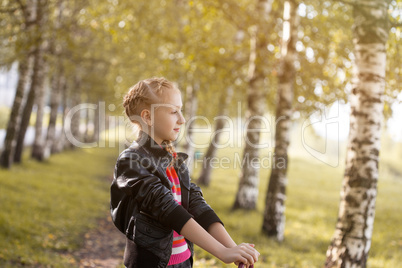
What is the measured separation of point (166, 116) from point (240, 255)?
98 cm

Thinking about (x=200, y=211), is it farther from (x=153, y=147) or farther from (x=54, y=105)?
(x=54, y=105)

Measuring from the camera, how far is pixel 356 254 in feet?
15.4

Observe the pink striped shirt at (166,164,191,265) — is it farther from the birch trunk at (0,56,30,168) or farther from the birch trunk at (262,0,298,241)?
the birch trunk at (0,56,30,168)

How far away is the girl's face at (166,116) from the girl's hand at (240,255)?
0.84 meters

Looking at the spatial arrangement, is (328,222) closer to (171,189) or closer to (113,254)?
(113,254)

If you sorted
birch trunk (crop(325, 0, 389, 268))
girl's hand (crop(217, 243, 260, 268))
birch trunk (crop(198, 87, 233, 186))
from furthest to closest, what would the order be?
birch trunk (crop(198, 87, 233, 186))
birch trunk (crop(325, 0, 389, 268))
girl's hand (crop(217, 243, 260, 268))

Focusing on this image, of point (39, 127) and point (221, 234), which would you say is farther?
point (39, 127)

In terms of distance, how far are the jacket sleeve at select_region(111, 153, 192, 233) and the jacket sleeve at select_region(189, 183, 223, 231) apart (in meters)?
0.28

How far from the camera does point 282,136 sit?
335 inches

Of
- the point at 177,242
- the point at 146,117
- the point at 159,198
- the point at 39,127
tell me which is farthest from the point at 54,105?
the point at 159,198

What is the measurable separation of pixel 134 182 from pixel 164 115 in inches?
18.9

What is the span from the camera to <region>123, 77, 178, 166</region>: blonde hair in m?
2.63

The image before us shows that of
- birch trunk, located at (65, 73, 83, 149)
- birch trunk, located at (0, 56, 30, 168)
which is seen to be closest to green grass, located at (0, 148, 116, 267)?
birch trunk, located at (0, 56, 30, 168)

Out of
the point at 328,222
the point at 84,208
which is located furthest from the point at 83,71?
the point at 328,222
